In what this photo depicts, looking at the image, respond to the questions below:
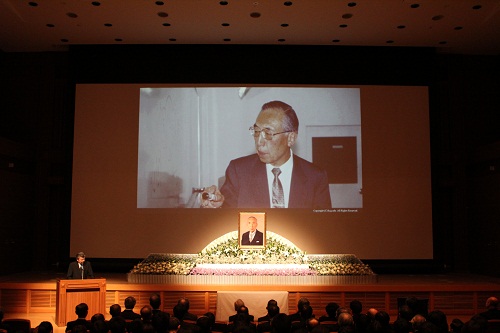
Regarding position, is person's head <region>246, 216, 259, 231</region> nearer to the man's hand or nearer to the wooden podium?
the man's hand

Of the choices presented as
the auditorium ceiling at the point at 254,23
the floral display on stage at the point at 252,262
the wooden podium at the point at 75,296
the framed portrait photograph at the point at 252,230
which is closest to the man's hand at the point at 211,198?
the floral display on stage at the point at 252,262

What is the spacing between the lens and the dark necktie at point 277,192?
36.6 ft

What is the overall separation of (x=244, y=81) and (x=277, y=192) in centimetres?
265

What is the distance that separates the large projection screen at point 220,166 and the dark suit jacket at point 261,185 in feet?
0.58

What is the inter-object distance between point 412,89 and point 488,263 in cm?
430

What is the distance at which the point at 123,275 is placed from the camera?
10.7 m

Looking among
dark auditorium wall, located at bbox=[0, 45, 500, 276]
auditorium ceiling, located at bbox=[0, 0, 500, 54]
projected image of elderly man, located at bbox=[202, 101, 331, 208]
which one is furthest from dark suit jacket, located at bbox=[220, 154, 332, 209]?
auditorium ceiling, located at bbox=[0, 0, 500, 54]

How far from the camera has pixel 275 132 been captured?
1135 centimetres

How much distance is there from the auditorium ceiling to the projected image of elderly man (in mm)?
2262

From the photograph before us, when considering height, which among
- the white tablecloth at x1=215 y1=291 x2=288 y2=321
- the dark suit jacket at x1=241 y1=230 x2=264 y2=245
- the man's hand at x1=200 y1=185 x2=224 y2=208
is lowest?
the white tablecloth at x1=215 y1=291 x2=288 y2=321

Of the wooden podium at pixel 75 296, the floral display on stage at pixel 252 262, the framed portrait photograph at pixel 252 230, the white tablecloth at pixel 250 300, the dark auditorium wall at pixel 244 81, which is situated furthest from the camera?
the dark auditorium wall at pixel 244 81

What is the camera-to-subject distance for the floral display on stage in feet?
30.1

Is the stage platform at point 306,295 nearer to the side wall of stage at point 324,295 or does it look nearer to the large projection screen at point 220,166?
the side wall of stage at point 324,295

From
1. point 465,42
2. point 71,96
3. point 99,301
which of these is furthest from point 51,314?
point 465,42
